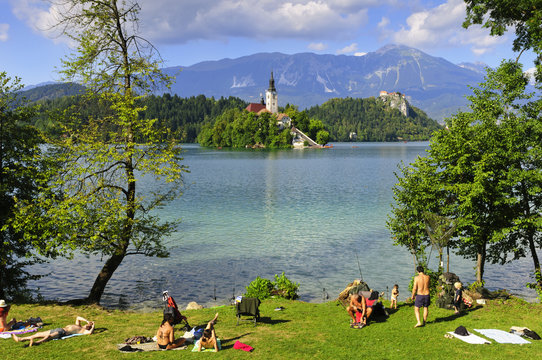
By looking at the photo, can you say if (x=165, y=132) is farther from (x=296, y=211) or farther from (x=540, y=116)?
(x=296, y=211)

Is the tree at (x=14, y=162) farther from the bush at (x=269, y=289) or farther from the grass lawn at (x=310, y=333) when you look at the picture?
the bush at (x=269, y=289)

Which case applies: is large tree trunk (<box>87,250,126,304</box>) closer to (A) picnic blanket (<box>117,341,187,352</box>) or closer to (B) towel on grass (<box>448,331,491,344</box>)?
(A) picnic blanket (<box>117,341,187,352</box>)

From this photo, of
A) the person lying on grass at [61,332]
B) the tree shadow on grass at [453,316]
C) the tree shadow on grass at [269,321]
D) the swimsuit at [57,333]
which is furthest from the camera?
the tree shadow on grass at [269,321]

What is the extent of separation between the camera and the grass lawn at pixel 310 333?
11625 mm

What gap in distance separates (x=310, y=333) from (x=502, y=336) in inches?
238

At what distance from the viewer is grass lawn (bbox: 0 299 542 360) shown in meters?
11.6

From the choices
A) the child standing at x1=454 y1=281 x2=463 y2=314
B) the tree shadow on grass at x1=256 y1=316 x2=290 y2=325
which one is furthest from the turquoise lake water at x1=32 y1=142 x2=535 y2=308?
the child standing at x1=454 y1=281 x2=463 y2=314

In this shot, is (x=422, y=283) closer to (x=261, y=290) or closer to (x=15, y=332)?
(x=261, y=290)

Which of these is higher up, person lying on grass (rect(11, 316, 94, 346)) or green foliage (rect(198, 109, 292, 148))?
A: green foliage (rect(198, 109, 292, 148))

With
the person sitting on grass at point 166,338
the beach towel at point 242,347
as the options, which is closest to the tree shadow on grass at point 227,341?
the beach towel at point 242,347

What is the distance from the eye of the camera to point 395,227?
23.5 meters

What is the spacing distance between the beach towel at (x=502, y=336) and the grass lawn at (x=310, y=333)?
298mm

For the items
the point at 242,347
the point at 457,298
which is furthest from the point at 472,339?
the point at 242,347

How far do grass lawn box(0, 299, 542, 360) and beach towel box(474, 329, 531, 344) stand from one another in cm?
30
